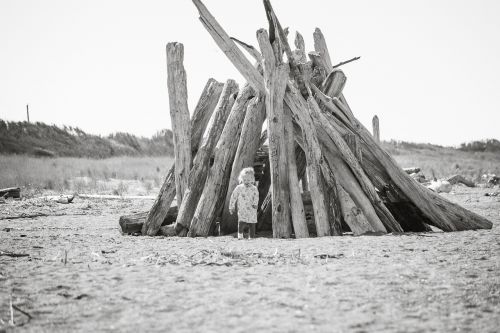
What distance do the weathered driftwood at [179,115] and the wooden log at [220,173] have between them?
42 centimetres

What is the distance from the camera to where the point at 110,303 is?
318 cm

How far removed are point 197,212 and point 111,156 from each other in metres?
25.3

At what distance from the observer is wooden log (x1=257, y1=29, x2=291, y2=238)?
6.07m

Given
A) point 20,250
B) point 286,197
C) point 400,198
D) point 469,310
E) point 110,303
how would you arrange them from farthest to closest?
point 400,198 → point 286,197 → point 20,250 → point 110,303 → point 469,310

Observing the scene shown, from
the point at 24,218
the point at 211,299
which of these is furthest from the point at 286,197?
the point at 24,218

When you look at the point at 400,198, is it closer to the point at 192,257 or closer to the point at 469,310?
the point at 192,257

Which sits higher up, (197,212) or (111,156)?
(111,156)

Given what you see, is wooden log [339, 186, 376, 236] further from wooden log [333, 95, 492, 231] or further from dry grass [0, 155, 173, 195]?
dry grass [0, 155, 173, 195]

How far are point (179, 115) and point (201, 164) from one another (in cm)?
78

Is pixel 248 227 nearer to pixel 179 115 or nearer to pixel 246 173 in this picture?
pixel 246 173

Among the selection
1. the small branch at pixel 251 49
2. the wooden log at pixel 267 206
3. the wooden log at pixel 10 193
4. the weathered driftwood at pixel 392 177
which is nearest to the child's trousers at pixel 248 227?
the wooden log at pixel 267 206

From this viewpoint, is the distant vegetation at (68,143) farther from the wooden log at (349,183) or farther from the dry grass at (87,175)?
the wooden log at (349,183)

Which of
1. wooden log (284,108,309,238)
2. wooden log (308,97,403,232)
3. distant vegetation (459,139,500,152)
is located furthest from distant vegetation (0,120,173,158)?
distant vegetation (459,139,500,152)

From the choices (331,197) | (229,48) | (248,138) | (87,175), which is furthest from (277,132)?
(87,175)
